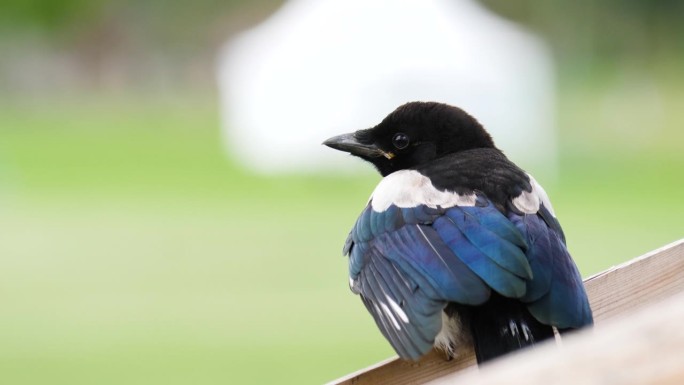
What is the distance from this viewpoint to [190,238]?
1017cm

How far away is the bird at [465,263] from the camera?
67.5 inches

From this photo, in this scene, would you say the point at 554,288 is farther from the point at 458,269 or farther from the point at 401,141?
the point at 401,141

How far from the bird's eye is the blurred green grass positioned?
12.2ft

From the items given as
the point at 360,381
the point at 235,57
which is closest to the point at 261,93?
the point at 235,57

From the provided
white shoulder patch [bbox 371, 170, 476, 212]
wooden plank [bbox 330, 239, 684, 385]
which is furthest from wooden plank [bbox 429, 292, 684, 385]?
white shoulder patch [bbox 371, 170, 476, 212]

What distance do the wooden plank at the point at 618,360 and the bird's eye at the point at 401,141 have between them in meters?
1.57

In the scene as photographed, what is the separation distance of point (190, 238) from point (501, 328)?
857 centimetres

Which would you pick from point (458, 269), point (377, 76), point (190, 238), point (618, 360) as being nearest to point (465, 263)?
point (458, 269)

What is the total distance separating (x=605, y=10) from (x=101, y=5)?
833cm

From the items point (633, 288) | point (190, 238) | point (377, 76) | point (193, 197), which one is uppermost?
point (377, 76)

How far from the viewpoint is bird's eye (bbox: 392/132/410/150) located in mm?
2400

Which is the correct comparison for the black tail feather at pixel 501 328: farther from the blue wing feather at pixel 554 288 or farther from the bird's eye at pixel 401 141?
the bird's eye at pixel 401 141

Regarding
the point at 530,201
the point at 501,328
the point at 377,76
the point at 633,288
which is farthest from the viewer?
the point at 377,76

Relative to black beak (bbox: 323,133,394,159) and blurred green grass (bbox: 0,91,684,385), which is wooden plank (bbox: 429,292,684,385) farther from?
blurred green grass (bbox: 0,91,684,385)
